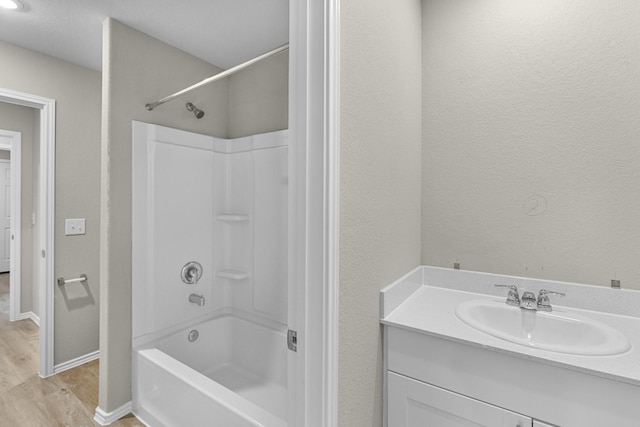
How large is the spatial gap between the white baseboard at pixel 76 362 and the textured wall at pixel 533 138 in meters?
2.67

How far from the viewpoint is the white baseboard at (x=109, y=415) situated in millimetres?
1797

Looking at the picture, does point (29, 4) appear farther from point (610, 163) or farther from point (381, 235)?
point (610, 163)

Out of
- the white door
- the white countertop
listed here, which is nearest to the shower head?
the white countertop

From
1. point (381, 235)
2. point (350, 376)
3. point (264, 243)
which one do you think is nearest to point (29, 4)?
point (264, 243)

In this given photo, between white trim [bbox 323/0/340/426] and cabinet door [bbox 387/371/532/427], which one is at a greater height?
white trim [bbox 323/0/340/426]

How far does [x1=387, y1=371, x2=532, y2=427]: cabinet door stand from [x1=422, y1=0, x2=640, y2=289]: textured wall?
2.32 feet

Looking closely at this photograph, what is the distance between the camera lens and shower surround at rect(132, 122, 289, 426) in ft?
6.33

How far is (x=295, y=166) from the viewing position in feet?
3.12

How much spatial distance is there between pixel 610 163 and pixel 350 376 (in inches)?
52.5

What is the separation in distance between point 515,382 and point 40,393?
271cm

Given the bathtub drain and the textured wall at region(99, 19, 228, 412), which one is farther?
the bathtub drain

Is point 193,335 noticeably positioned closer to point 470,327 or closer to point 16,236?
point 470,327

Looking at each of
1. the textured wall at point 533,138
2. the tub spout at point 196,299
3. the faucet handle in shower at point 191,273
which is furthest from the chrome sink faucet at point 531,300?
the faucet handle in shower at point 191,273

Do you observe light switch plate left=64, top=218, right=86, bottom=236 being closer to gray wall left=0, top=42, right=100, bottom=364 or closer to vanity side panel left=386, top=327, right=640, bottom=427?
gray wall left=0, top=42, right=100, bottom=364
